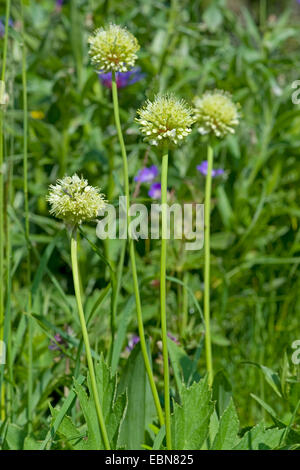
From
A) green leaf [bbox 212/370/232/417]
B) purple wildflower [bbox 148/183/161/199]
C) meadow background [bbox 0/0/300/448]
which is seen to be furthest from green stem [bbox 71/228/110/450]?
purple wildflower [bbox 148/183/161/199]

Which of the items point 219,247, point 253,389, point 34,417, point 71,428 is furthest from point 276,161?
point 71,428

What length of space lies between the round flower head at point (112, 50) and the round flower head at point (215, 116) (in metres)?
0.18

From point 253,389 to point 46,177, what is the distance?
0.90 meters

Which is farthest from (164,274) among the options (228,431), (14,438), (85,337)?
(14,438)

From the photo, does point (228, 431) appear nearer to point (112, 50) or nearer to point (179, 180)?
point (112, 50)

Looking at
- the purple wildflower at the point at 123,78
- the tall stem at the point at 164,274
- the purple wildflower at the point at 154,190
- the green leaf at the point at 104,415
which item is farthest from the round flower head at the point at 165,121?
the purple wildflower at the point at 123,78

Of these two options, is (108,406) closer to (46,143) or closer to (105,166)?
(105,166)

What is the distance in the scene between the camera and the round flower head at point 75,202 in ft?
2.41

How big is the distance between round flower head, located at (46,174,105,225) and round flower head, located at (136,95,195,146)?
103 mm

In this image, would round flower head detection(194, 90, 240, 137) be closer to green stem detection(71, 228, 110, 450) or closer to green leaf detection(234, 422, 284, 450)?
green stem detection(71, 228, 110, 450)

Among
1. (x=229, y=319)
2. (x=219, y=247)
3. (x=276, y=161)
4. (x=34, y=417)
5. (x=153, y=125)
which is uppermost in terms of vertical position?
(x=276, y=161)

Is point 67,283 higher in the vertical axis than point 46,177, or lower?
lower

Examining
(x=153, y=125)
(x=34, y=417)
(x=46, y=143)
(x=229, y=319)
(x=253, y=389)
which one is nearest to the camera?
(x=153, y=125)
